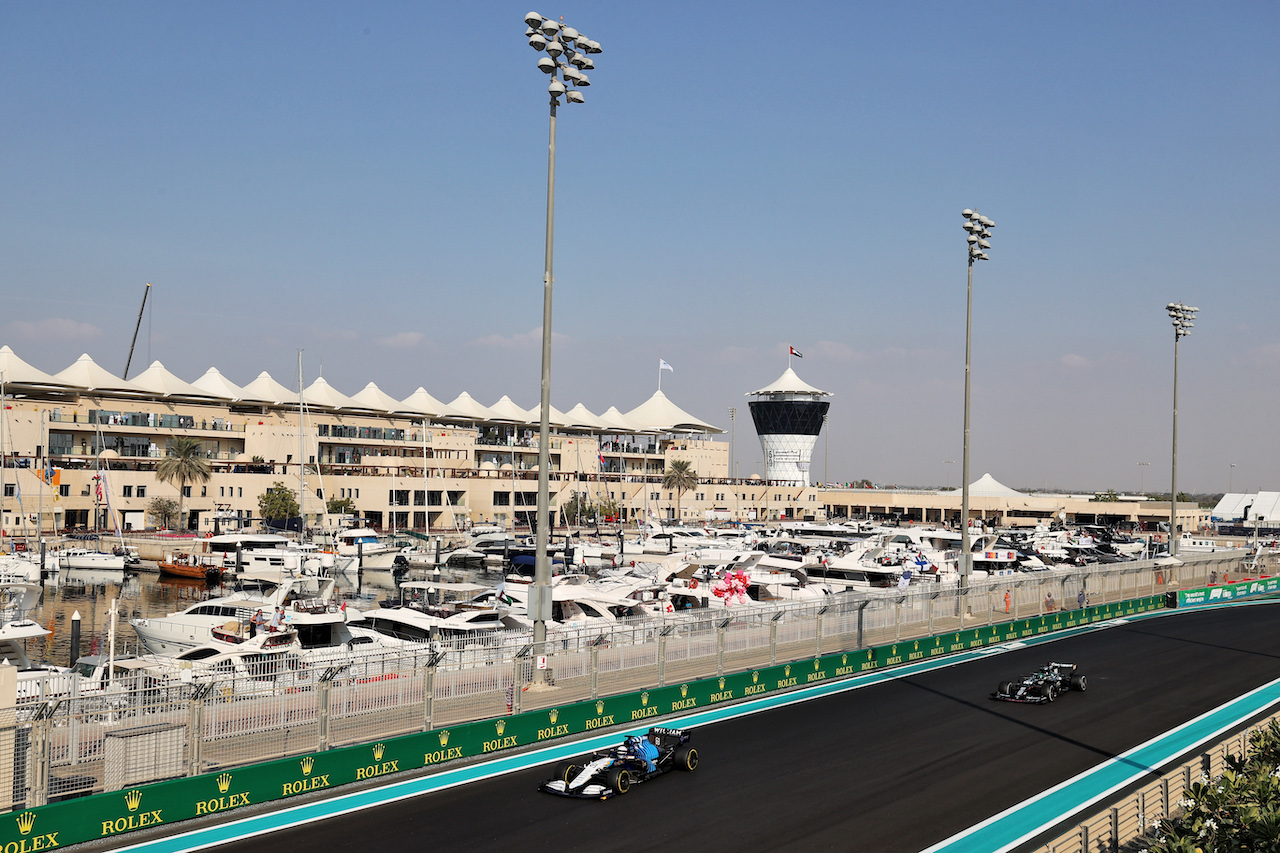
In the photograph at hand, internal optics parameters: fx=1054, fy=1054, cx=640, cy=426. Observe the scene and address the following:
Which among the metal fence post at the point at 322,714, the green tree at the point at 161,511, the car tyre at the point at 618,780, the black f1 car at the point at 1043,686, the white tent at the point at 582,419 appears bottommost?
the green tree at the point at 161,511

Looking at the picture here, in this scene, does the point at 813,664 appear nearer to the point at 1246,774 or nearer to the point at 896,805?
the point at 896,805

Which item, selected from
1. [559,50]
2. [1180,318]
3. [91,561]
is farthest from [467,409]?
[559,50]

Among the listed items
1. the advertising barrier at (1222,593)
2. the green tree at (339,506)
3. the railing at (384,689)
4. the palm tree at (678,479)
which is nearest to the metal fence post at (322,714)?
the railing at (384,689)

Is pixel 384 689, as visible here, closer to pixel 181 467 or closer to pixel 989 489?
pixel 181 467

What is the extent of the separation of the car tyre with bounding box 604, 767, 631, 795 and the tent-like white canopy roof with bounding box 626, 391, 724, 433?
139 meters

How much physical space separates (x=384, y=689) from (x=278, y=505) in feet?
284

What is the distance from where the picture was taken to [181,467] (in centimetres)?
9850

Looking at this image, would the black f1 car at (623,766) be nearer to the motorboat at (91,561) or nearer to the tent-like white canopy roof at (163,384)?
the motorboat at (91,561)

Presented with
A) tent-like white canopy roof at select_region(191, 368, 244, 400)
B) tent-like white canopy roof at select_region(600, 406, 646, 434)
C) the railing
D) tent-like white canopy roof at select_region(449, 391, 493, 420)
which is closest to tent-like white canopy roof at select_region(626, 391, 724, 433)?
tent-like white canopy roof at select_region(600, 406, 646, 434)

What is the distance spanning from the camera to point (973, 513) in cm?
17388

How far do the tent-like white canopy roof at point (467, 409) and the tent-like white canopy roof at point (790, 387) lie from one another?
69077 mm

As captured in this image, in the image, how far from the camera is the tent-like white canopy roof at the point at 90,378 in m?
101

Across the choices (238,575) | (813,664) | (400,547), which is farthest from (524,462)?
(813,664)

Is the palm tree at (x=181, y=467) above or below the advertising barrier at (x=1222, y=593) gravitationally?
above
